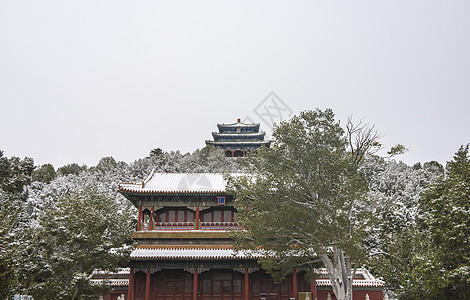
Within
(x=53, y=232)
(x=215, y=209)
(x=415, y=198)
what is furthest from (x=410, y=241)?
(x=415, y=198)

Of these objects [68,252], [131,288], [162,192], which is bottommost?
[131,288]

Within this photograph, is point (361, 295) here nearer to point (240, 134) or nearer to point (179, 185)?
point (179, 185)

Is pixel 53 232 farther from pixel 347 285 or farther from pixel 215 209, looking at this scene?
pixel 347 285

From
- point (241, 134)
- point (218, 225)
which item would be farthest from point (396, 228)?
point (241, 134)

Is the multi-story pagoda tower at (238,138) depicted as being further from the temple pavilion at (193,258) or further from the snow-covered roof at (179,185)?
the temple pavilion at (193,258)

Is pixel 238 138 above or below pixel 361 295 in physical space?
above

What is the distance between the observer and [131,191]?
23.8 meters

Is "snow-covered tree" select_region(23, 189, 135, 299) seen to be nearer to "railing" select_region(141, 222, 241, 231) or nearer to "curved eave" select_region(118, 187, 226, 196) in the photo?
"curved eave" select_region(118, 187, 226, 196)

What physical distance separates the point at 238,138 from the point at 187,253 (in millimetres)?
42415

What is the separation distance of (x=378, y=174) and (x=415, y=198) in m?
13.4

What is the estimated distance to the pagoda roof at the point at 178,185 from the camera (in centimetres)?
2412

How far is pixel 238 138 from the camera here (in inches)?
2557

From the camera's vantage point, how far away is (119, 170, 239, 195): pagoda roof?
79.2 feet

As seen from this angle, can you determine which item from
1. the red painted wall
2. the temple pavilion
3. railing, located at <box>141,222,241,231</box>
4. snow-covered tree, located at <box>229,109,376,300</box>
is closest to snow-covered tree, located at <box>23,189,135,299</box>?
the temple pavilion
